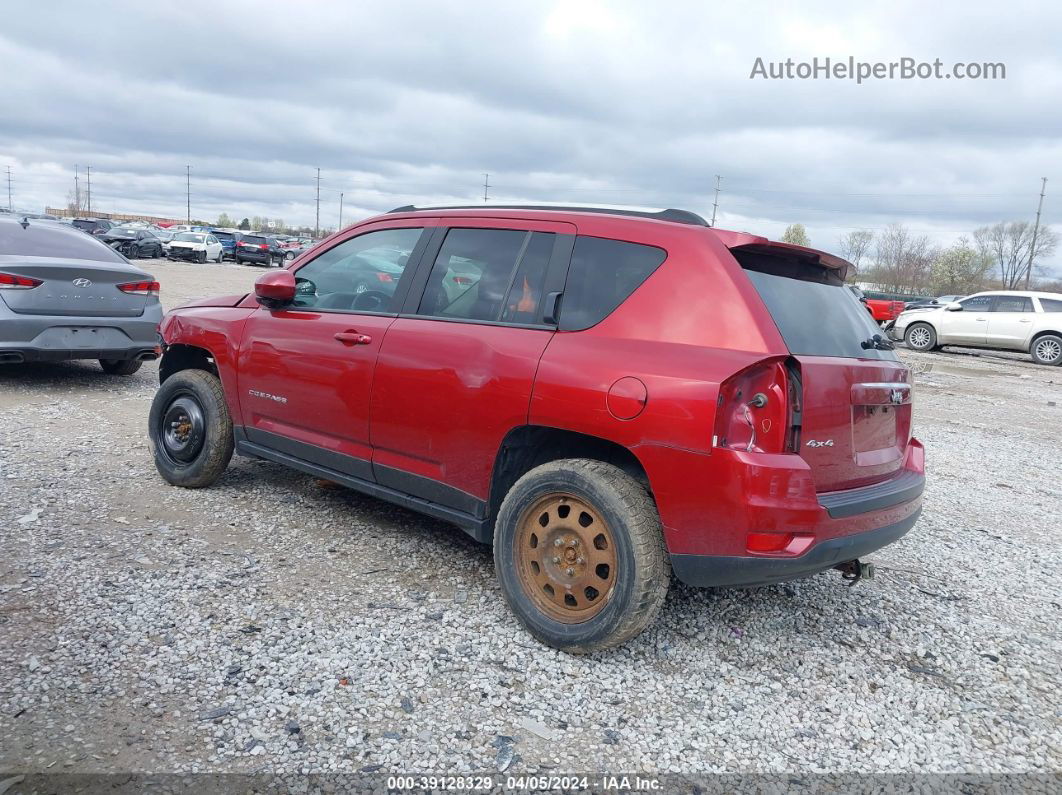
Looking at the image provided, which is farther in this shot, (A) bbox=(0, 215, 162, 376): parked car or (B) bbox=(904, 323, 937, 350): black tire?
(B) bbox=(904, 323, 937, 350): black tire

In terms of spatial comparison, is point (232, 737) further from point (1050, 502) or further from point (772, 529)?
point (1050, 502)

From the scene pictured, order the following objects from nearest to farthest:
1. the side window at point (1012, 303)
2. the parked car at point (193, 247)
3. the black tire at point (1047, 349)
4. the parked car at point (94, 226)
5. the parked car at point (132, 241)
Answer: the black tire at point (1047, 349) < the side window at point (1012, 303) < the parked car at point (132, 241) < the parked car at point (94, 226) < the parked car at point (193, 247)

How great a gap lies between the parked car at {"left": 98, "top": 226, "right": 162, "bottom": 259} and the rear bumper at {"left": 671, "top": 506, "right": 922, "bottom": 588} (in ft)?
125

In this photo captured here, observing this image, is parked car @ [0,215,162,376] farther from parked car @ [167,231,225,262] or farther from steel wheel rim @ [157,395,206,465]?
parked car @ [167,231,225,262]

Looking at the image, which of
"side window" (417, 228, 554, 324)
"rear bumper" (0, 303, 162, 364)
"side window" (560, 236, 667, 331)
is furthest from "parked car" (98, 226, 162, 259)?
"side window" (560, 236, 667, 331)

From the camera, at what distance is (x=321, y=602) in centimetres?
349

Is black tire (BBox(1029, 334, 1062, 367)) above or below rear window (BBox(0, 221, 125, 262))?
below

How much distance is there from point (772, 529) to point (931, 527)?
122 inches

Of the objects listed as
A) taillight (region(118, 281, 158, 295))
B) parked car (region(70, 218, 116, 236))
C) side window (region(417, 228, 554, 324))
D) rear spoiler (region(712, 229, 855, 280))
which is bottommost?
taillight (region(118, 281, 158, 295))

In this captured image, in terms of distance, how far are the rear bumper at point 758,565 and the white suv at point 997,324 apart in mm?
19672

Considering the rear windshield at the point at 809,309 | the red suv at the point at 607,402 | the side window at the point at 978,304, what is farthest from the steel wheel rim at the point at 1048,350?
the rear windshield at the point at 809,309

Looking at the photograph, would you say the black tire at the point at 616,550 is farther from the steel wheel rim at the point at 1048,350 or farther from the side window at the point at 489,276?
the steel wheel rim at the point at 1048,350

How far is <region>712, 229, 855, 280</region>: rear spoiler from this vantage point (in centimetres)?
312

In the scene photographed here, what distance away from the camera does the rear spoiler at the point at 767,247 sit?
3123mm
